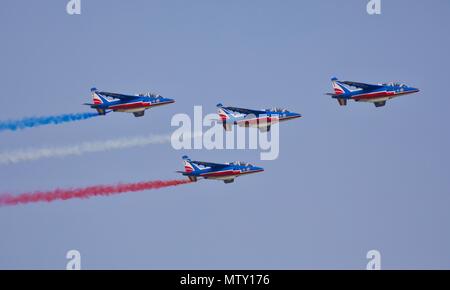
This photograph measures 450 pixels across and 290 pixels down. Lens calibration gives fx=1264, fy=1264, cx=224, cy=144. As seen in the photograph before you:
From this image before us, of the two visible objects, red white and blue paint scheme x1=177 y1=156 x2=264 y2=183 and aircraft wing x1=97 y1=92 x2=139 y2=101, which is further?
aircraft wing x1=97 y1=92 x2=139 y2=101

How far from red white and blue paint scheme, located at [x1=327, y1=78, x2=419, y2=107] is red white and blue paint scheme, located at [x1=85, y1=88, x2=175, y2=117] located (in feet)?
59.6

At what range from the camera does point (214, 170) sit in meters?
126

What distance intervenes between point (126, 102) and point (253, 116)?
13.3 m

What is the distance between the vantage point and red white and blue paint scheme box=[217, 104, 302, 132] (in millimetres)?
130875

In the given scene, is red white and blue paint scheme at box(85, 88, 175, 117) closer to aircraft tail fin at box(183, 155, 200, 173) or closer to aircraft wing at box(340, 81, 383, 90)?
aircraft tail fin at box(183, 155, 200, 173)

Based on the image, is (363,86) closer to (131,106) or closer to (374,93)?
(374,93)

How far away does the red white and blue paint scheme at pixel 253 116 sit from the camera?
131 m

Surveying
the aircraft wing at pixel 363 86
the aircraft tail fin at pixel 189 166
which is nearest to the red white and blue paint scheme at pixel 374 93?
the aircraft wing at pixel 363 86

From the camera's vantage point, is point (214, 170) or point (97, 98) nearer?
point (214, 170)

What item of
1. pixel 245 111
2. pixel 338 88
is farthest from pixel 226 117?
pixel 338 88

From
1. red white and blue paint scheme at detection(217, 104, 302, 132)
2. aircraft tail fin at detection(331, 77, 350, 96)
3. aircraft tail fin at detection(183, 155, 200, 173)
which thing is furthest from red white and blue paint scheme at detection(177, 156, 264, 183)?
aircraft tail fin at detection(331, 77, 350, 96)
